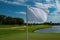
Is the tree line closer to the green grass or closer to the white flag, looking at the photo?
the green grass

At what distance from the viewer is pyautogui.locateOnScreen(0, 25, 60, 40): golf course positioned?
3.33 metres

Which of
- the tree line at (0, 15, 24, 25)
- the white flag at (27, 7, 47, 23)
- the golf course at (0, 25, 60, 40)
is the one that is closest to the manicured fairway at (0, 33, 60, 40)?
the golf course at (0, 25, 60, 40)

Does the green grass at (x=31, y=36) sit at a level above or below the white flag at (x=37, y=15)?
below

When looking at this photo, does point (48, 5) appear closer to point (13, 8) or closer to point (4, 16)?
point (13, 8)

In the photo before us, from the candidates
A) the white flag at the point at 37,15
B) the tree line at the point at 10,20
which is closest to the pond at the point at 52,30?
the tree line at the point at 10,20

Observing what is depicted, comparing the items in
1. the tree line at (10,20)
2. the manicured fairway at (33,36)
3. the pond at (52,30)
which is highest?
the tree line at (10,20)

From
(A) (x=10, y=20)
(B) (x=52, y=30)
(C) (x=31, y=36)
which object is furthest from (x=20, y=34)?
(B) (x=52, y=30)

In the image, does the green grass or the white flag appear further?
the green grass

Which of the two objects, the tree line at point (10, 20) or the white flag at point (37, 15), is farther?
the tree line at point (10, 20)

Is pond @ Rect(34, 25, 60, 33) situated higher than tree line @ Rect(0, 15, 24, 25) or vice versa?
tree line @ Rect(0, 15, 24, 25)

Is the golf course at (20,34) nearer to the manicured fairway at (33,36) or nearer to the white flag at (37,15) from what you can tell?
the manicured fairway at (33,36)

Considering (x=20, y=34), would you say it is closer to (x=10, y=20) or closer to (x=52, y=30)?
(x=10, y=20)

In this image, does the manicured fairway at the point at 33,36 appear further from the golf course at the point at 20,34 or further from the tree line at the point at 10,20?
the tree line at the point at 10,20

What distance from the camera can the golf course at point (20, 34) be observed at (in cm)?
333
